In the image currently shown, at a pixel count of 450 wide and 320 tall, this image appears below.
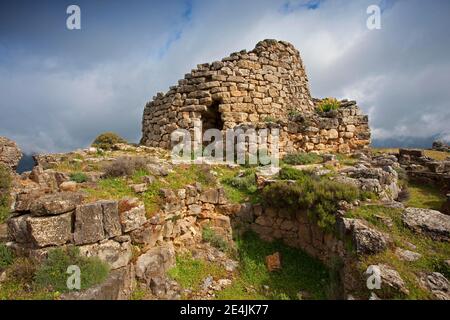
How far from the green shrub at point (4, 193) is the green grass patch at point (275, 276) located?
17.6ft

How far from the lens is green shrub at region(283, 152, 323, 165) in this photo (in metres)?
9.29

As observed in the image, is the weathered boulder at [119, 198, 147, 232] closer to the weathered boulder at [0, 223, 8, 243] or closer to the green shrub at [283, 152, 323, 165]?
the weathered boulder at [0, 223, 8, 243]

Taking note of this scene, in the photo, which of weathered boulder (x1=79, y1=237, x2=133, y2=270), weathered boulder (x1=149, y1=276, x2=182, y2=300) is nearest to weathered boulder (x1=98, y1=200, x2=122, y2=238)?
weathered boulder (x1=79, y1=237, x2=133, y2=270)


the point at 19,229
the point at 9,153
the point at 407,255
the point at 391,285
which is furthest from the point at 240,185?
the point at 9,153

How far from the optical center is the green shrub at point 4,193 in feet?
20.6

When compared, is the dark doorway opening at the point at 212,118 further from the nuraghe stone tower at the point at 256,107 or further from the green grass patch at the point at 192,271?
the green grass patch at the point at 192,271

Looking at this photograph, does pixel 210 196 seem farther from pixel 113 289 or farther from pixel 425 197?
pixel 425 197

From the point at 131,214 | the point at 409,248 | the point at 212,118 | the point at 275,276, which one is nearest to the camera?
the point at 409,248

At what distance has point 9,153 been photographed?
956 cm

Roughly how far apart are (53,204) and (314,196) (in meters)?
4.99
